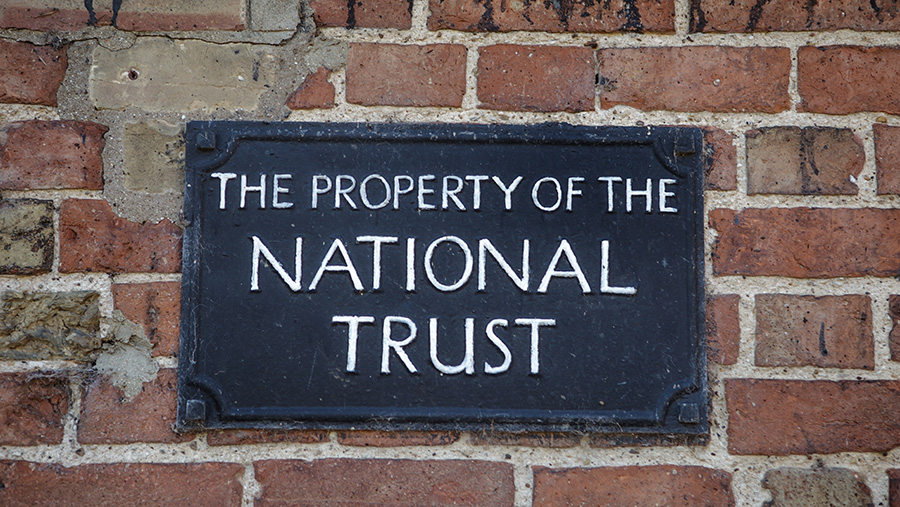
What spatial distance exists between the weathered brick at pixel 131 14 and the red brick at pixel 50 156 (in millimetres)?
168

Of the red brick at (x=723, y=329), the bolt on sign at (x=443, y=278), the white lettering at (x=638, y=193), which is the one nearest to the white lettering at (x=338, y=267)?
the bolt on sign at (x=443, y=278)

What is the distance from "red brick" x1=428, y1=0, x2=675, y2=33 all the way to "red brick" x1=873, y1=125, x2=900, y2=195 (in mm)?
368

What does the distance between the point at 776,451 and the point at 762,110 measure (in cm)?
53

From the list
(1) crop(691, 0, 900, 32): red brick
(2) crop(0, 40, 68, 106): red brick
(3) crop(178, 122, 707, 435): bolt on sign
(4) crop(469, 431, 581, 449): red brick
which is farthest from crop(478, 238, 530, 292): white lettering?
(2) crop(0, 40, 68, 106): red brick

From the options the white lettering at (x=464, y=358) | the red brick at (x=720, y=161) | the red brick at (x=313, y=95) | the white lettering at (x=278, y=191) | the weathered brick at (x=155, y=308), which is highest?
the red brick at (x=313, y=95)

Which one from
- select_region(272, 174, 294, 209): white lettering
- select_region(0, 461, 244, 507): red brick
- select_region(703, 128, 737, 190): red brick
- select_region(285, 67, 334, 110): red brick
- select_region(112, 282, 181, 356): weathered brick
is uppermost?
select_region(285, 67, 334, 110): red brick

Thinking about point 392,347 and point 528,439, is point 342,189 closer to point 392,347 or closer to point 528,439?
point 392,347

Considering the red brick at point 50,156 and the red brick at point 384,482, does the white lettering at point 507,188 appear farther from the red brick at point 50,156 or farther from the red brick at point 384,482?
the red brick at point 50,156

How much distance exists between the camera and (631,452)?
1014 millimetres

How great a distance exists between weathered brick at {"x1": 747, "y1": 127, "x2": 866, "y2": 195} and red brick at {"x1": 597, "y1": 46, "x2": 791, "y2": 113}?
6 centimetres

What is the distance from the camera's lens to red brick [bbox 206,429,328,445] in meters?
1.01

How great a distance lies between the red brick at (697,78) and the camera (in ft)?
3.49

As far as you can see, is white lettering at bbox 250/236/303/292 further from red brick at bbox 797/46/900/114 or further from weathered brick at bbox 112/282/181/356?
red brick at bbox 797/46/900/114

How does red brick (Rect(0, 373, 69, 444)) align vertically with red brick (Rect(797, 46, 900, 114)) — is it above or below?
below
